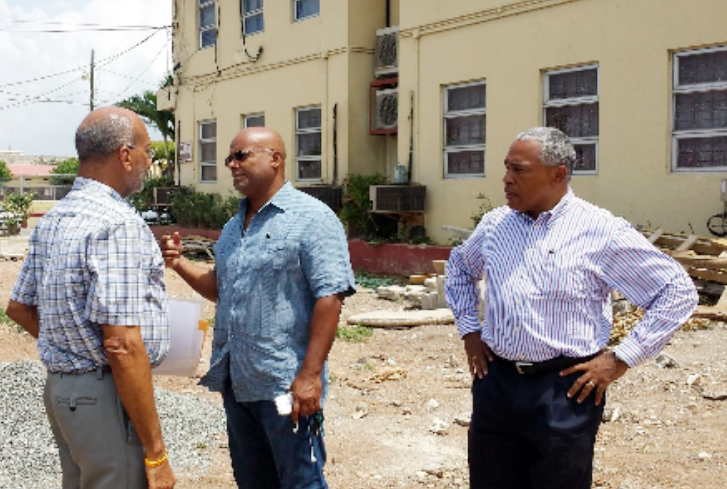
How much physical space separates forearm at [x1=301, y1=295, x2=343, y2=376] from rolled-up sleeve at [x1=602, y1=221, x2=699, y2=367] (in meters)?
1.00

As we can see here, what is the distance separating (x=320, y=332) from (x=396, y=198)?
10902 mm

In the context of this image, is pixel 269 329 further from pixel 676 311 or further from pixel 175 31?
pixel 175 31

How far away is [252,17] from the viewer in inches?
735

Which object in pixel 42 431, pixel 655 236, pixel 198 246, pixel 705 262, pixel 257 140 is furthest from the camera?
pixel 198 246

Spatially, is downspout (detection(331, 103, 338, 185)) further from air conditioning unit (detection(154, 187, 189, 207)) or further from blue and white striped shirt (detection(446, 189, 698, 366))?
blue and white striped shirt (detection(446, 189, 698, 366))

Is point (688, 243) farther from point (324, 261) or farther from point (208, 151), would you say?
point (208, 151)

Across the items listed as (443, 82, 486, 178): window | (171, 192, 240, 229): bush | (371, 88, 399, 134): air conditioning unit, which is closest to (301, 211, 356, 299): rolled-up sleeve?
(443, 82, 486, 178): window

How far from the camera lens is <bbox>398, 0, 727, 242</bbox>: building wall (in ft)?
35.8

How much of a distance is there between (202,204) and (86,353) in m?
16.9

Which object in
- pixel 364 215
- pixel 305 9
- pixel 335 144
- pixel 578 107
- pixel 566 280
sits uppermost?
pixel 305 9

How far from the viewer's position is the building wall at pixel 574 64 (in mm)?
10914

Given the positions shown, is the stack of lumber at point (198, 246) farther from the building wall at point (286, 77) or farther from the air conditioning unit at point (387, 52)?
the air conditioning unit at point (387, 52)

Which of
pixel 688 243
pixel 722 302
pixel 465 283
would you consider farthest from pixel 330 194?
pixel 465 283

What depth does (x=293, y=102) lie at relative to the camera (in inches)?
688
